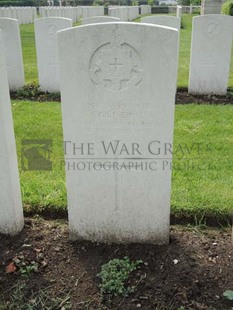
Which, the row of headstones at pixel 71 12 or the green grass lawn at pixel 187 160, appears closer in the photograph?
the green grass lawn at pixel 187 160

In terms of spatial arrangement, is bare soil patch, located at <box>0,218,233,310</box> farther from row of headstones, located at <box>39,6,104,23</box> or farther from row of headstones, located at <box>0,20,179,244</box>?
row of headstones, located at <box>39,6,104,23</box>

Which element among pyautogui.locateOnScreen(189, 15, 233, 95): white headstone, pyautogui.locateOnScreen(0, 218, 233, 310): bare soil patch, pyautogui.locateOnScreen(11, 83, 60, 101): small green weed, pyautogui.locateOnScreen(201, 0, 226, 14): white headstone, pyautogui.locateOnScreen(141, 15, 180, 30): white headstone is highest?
pyautogui.locateOnScreen(201, 0, 226, 14): white headstone

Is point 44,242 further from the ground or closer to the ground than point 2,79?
closer to the ground

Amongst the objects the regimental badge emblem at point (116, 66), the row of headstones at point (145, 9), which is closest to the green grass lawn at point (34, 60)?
the regimental badge emblem at point (116, 66)

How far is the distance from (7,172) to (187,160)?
7.43 ft

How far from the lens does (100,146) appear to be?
2656 mm

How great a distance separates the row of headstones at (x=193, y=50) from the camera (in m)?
6.68

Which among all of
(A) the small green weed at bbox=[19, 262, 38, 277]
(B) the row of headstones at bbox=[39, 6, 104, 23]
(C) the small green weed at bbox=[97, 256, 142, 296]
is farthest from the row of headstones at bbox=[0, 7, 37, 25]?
(C) the small green weed at bbox=[97, 256, 142, 296]

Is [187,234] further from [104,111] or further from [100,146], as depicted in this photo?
[104,111]

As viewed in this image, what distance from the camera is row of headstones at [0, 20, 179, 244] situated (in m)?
2.36

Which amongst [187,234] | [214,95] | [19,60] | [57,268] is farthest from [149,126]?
[19,60]

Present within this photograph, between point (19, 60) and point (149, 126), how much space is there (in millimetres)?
5604

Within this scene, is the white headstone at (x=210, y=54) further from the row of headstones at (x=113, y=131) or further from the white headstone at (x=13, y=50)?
the row of headstones at (x=113, y=131)

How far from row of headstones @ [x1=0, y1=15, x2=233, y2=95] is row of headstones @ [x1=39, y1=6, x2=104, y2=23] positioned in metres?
16.6
